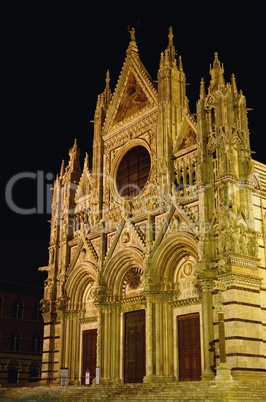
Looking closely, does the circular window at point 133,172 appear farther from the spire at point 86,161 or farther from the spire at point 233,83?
the spire at point 233,83

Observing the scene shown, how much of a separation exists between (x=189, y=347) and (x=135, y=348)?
340 centimetres

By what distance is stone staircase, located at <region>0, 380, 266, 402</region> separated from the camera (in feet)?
55.1

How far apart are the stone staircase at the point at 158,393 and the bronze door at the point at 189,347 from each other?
95.3 inches

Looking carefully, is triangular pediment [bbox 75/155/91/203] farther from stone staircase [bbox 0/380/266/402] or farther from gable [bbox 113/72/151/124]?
stone staircase [bbox 0/380/266/402]

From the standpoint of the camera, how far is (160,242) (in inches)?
956

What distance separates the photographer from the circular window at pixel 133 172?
91.2 ft

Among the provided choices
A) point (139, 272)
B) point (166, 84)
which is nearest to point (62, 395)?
point (139, 272)

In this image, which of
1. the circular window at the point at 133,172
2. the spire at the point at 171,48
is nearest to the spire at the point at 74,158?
the circular window at the point at 133,172

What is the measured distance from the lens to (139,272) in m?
26.2

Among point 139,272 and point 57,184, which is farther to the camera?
point 57,184

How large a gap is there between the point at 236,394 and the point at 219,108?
12.2 m

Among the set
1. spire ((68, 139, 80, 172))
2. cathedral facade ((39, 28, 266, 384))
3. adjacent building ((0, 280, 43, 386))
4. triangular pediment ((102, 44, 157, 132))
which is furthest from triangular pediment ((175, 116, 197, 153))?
adjacent building ((0, 280, 43, 386))

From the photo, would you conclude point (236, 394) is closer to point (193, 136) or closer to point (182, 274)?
point (182, 274)

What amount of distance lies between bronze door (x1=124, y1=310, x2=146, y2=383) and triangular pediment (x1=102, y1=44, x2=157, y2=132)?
10916mm
